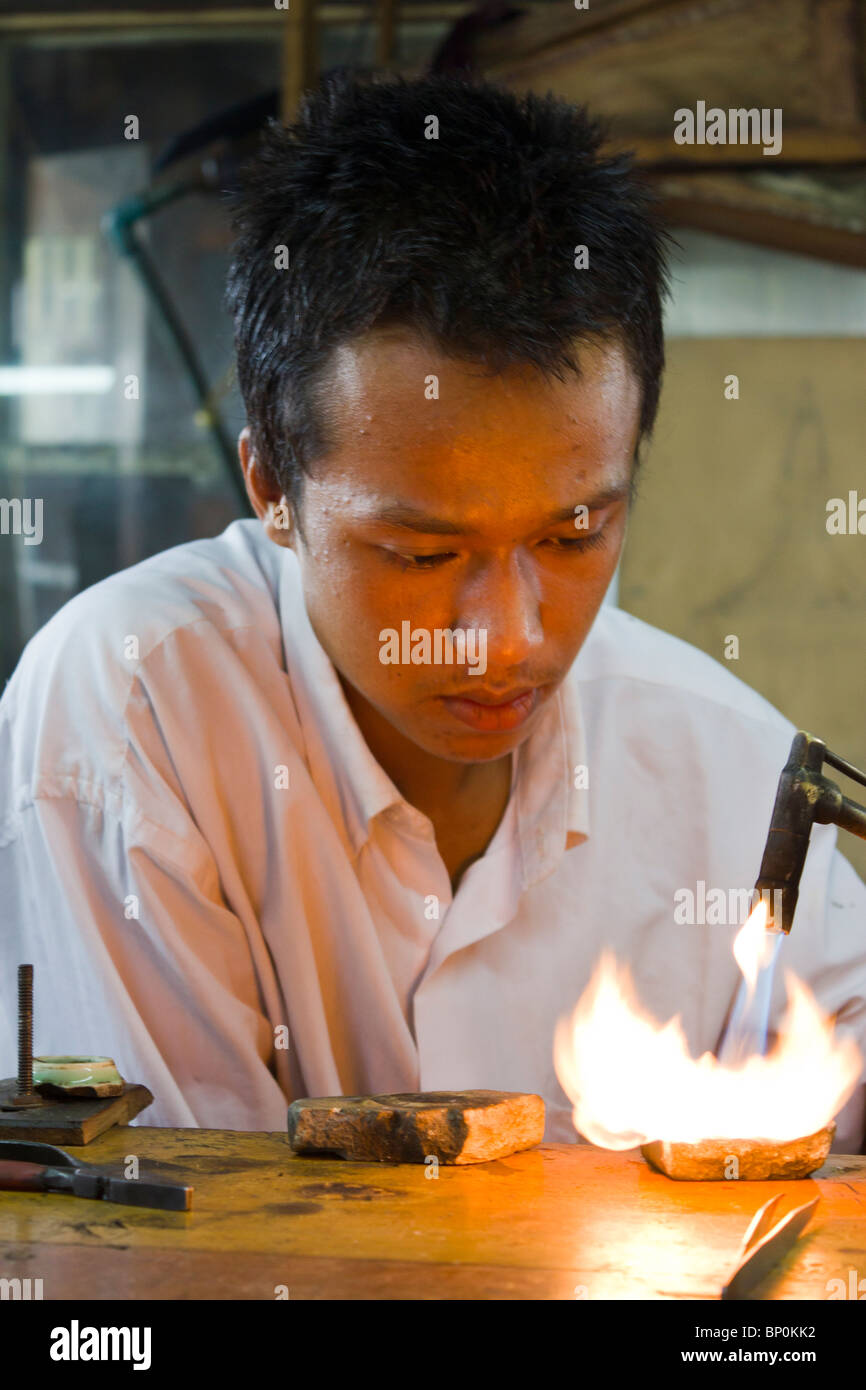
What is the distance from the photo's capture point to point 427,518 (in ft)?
4.86

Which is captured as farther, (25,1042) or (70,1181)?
(25,1042)

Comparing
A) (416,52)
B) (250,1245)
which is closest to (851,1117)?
(250,1245)

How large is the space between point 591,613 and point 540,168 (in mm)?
536

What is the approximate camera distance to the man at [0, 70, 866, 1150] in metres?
1.51

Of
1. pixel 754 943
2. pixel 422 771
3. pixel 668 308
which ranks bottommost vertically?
pixel 754 943

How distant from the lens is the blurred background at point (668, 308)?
332cm

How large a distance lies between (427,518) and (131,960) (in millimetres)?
721

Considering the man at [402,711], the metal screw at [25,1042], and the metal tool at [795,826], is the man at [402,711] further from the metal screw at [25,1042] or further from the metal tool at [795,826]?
the metal tool at [795,826]

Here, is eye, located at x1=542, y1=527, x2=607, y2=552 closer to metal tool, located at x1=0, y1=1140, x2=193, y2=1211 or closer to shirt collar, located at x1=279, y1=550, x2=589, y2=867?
→ shirt collar, located at x1=279, y1=550, x2=589, y2=867

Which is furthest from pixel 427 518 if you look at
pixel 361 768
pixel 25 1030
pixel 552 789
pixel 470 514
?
pixel 25 1030

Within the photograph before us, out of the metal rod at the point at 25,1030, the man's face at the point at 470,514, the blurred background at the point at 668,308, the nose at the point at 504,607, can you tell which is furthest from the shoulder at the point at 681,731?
the blurred background at the point at 668,308

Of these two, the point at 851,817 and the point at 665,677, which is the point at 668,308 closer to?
Result: the point at 665,677

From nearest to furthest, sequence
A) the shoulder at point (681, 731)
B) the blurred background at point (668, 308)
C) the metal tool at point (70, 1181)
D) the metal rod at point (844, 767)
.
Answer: the metal tool at point (70, 1181) → the metal rod at point (844, 767) → the shoulder at point (681, 731) → the blurred background at point (668, 308)

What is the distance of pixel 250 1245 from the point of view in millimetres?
1127
